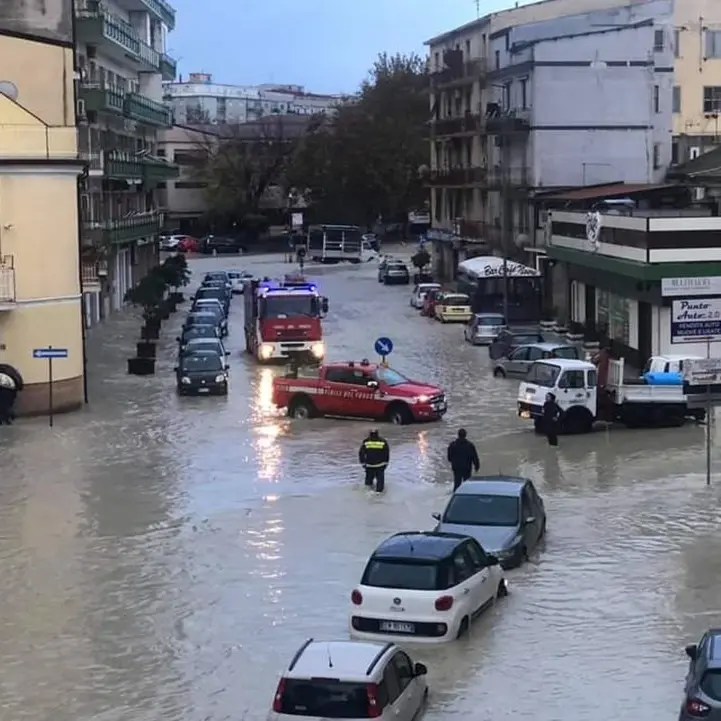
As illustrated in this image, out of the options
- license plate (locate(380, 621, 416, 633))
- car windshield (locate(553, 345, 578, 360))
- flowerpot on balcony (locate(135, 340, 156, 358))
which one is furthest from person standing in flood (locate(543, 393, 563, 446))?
flowerpot on balcony (locate(135, 340, 156, 358))

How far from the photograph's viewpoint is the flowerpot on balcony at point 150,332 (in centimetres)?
5366

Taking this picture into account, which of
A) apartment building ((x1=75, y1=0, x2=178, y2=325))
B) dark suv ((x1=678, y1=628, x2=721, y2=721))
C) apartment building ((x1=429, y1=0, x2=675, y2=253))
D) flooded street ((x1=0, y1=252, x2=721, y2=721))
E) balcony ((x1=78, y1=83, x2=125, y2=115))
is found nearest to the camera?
dark suv ((x1=678, y1=628, x2=721, y2=721))

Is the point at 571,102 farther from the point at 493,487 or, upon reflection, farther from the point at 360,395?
the point at 493,487

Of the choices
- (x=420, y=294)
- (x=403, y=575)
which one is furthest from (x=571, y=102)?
(x=403, y=575)

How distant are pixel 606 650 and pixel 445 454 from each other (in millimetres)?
14157

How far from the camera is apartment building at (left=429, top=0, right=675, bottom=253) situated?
2655 inches

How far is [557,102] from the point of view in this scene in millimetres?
67500

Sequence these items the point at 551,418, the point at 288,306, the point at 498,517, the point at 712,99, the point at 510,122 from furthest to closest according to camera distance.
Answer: the point at 712,99 < the point at 510,122 < the point at 288,306 < the point at 551,418 < the point at 498,517

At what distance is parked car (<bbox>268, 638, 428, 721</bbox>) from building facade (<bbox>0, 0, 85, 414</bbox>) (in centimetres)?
2494

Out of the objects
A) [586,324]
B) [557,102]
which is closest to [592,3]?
[557,102]

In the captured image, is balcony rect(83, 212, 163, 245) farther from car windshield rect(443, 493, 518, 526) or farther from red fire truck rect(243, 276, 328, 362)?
car windshield rect(443, 493, 518, 526)

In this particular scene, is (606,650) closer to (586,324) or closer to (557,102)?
(586,324)

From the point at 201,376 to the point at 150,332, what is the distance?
14.1 metres

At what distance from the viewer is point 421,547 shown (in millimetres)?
17828
